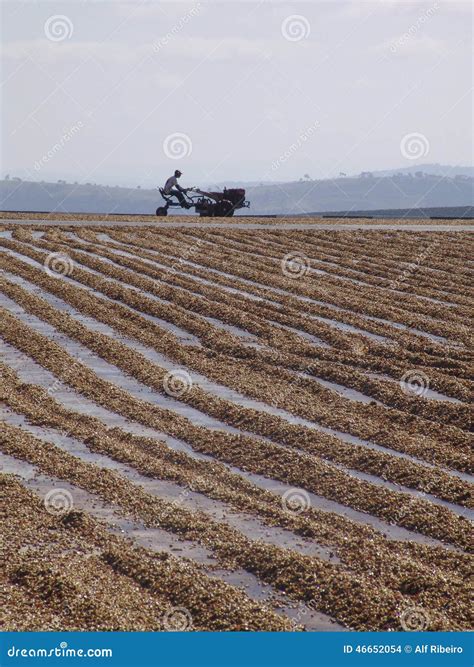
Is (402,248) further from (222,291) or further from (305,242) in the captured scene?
(222,291)

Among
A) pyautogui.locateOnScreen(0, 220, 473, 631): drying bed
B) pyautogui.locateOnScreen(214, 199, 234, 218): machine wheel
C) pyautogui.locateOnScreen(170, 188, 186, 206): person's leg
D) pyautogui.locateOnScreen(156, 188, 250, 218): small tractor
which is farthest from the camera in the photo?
pyautogui.locateOnScreen(214, 199, 234, 218): machine wheel

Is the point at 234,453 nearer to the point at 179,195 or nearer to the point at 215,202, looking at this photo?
the point at 179,195

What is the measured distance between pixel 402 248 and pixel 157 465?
18718mm

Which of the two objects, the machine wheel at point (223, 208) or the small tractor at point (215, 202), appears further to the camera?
the machine wheel at point (223, 208)

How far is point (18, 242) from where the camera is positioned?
2798cm

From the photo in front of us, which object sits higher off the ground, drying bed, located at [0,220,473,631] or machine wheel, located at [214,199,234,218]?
machine wheel, located at [214,199,234,218]

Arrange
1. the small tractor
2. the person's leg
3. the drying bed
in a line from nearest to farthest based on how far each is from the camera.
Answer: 1. the drying bed
2. the person's leg
3. the small tractor

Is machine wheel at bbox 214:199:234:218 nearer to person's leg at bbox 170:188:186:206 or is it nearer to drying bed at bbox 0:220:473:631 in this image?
person's leg at bbox 170:188:186:206

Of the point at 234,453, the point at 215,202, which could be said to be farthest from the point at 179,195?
the point at 234,453

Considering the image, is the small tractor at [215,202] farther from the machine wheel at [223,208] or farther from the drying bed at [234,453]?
the drying bed at [234,453]

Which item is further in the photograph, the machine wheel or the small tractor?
the machine wheel

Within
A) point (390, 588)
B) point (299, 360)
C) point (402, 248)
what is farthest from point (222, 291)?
point (390, 588)

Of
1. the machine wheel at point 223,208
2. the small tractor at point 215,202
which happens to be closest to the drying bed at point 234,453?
the small tractor at point 215,202

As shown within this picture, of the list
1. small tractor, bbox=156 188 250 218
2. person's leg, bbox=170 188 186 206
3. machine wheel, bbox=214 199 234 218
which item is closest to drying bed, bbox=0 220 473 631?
person's leg, bbox=170 188 186 206
